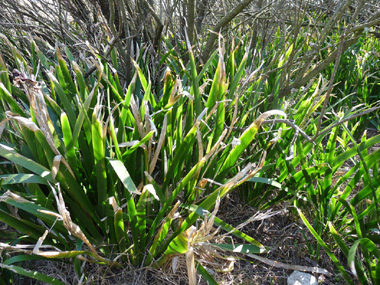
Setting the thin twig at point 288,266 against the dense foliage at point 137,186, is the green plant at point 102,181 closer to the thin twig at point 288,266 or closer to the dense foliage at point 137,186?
the dense foliage at point 137,186

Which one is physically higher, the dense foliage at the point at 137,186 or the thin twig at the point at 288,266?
Answer: the dense foliage at the point at 137,186

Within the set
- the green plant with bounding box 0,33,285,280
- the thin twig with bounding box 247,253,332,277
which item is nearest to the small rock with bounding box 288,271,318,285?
the thin twig with bounding box 247,253,332,277

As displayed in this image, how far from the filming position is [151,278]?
4.05 ft

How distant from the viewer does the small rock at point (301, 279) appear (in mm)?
1262

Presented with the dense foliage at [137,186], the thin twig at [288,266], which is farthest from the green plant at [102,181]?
the thin twig at [288,266]

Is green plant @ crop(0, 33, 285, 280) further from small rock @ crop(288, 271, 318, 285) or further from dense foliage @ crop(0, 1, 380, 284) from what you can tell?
small rock @ crop(288, 271, 318, 285)

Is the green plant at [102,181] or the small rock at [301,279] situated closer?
the green plant at [102,181]

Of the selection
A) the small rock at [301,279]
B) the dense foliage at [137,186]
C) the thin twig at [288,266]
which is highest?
the dense foliage at [137,186]

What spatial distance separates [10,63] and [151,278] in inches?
76.5

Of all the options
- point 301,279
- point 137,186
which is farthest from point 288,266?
point 137,186

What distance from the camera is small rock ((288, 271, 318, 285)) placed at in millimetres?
1262

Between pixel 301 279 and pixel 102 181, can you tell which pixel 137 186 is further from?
pixel 301 279

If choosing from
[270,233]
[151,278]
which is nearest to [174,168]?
[151,278]

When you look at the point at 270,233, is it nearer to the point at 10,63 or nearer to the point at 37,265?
the point at 37,265
